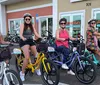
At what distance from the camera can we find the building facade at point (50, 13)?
1004cm

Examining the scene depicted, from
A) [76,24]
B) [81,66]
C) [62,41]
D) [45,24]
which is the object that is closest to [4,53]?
[62,41]

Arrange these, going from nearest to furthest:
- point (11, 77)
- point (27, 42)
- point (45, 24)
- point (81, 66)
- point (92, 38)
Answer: point (11, 77) < point (81, 66) < point (27, 42) < point (92, 38) < point (45, 24)

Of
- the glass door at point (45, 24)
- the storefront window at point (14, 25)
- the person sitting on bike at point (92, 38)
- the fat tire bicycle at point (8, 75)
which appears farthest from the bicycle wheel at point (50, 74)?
the storefront window at point (14, 25)

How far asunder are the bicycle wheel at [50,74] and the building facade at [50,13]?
5997 millimetres

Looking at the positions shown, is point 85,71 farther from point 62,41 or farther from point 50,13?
point 50,13

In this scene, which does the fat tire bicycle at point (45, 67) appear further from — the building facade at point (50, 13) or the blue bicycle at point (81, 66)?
the building facade at point (50, 13)

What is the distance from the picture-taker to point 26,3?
15.2 metres

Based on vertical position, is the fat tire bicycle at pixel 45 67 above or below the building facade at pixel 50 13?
below

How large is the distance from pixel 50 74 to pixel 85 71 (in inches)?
36.1

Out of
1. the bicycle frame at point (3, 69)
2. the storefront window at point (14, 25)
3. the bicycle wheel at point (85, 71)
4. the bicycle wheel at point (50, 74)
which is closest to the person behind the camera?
the bicycle frame at point (3, 69)

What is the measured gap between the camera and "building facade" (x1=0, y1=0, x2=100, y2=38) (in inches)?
395

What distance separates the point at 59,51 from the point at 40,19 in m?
9.88

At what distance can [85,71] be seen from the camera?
4535mm

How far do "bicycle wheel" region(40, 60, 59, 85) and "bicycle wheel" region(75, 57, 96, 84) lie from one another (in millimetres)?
667
